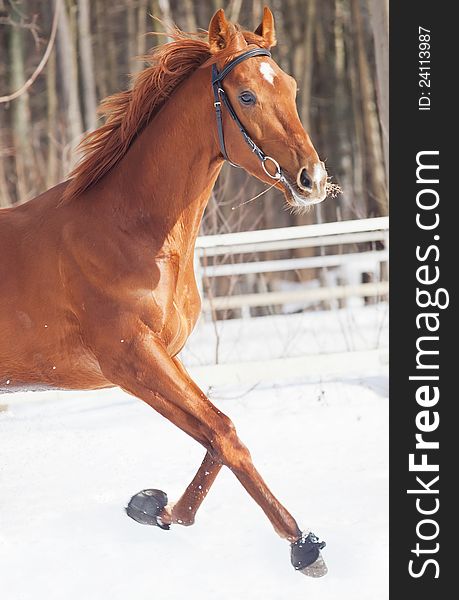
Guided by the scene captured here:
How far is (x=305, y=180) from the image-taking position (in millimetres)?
3182

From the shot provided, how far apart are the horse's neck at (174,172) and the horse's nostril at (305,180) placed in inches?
16.9

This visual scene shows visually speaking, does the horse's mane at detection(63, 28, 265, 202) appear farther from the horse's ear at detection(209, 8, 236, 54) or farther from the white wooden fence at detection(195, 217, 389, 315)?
the white wooden fence at detection(195, 217, 389, 315)

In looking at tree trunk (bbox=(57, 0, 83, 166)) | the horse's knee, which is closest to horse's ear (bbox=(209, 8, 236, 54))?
the horse's knee

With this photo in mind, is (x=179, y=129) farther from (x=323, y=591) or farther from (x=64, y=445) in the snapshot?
(x=64, y=445)

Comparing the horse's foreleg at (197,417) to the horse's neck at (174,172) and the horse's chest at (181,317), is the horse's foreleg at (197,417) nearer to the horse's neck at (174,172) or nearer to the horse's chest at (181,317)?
the horse's chest at (181,317)

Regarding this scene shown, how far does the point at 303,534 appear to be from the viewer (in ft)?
11.3

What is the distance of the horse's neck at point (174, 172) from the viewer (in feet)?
11.5

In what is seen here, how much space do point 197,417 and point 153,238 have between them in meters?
0.69

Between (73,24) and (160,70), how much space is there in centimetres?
1207

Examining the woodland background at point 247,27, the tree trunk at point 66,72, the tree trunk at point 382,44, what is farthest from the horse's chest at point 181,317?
the tree trunk at point 66,72

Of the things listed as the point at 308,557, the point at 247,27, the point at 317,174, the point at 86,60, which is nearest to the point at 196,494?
the point at 308,557

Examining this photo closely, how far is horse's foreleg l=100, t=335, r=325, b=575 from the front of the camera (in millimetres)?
3398

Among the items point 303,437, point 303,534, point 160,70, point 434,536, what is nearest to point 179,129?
point 160,70

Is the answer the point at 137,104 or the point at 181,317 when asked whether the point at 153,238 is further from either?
the point at 137,104
